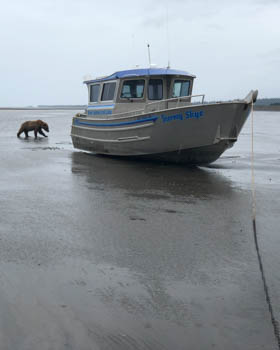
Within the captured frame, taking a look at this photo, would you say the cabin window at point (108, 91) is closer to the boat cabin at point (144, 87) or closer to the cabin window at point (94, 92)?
the boat cabin at point (144, 87)

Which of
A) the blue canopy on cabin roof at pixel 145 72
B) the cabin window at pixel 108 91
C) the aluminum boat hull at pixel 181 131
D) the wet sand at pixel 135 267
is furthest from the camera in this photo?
the cabin window at pixel 108 91

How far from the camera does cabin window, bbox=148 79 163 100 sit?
1233 cm

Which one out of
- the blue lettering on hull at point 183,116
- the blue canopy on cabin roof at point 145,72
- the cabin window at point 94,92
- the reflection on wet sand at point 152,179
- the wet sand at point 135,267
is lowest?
the reflection on wet sand at point 152,179

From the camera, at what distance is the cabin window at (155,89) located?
12.3 m

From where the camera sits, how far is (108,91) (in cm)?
1321

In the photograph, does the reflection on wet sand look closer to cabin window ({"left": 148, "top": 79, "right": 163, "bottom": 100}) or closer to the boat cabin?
the boat cabin

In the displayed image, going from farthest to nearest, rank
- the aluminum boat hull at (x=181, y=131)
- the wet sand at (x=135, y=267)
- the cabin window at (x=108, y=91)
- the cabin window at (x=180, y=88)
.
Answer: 1. the cabin window at (x=108, y=91)
2. the cabin window at (x=180, y=88)
3. the aluminum boat hull at (x=181, y=131)
4. the wet sand at (x=135, y=267)

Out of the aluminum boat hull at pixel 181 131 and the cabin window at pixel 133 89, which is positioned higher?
the cabin window at pixel 133 89

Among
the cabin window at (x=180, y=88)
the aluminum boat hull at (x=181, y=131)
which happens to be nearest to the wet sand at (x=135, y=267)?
the aluminum boat hull at (x=181, y=131)

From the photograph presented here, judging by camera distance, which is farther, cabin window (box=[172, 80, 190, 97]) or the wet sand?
cabin window (box=[172, 80, 190, 97])

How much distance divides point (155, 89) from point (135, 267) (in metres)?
8.91

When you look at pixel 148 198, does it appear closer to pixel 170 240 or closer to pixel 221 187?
pixel 221 187

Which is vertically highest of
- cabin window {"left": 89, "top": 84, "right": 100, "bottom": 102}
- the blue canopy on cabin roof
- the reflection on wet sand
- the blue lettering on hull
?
the blue canopy on cabin roof

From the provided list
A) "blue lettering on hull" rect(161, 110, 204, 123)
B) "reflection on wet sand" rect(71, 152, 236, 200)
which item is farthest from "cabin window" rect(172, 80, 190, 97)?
"reflection on wet sand" rect(71, 152, 236, 200)
